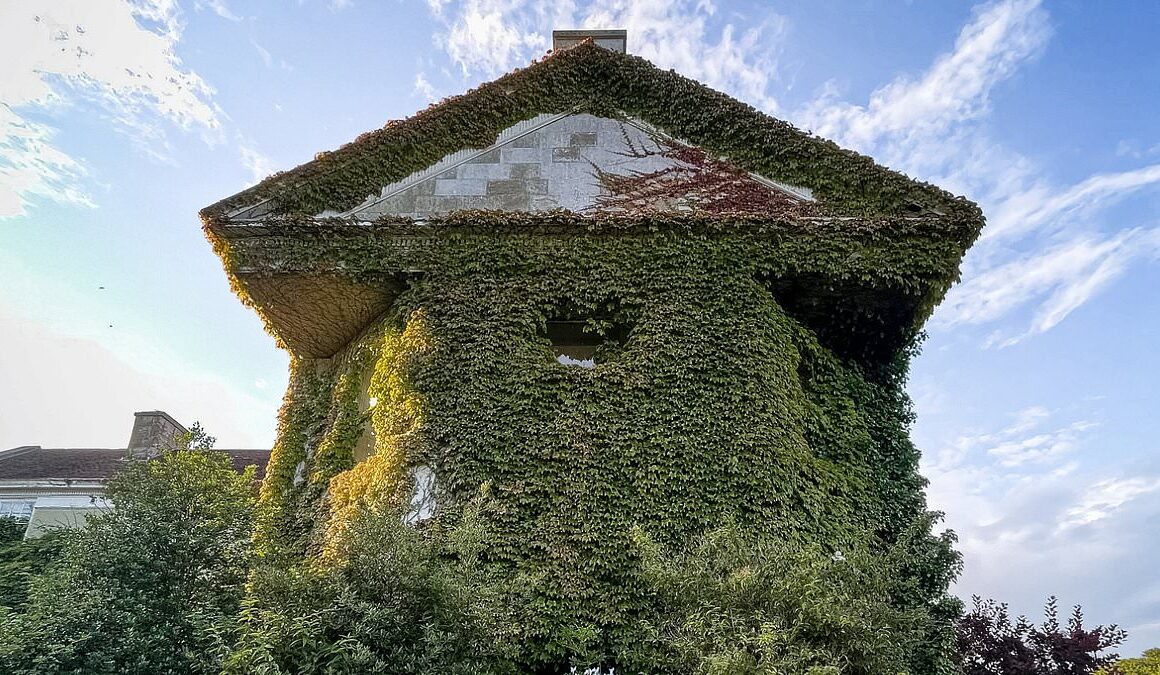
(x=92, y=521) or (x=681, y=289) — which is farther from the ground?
(x=681, y=289)

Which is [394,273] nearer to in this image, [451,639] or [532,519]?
[532,519]

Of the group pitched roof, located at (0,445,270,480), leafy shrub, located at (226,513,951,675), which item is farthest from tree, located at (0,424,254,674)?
pitched roof, located at (0,445,270,480)

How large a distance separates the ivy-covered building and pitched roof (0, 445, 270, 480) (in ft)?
46.1

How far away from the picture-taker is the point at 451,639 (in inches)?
270

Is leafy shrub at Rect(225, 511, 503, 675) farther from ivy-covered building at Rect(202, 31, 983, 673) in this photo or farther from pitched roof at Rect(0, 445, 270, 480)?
pitched roof at Rect(0, 445, 270, 480)

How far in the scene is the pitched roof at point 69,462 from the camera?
2402cm

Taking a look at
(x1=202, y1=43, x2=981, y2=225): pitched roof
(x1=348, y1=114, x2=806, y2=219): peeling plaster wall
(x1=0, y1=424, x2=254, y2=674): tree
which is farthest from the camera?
(x1=348, y1=114, x2=806, y2=219): peeling plaster wall

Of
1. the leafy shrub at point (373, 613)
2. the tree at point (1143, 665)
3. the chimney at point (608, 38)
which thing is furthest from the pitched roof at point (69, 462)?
the tree at point (1143, 665)

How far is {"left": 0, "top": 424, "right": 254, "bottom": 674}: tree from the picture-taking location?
7.69 metres

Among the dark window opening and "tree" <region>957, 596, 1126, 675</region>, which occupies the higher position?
the dark window opening

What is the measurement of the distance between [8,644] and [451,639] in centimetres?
448

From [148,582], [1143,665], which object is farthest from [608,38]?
[1143,665]

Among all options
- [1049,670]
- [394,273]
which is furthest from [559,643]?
[1049,670]

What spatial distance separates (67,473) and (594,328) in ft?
70.1
